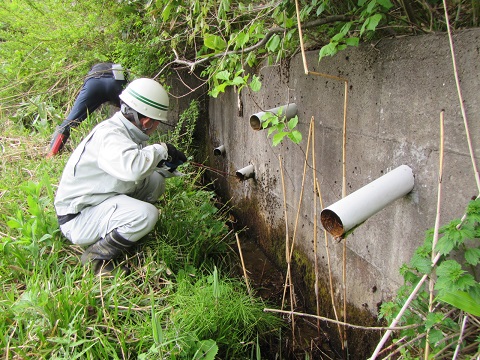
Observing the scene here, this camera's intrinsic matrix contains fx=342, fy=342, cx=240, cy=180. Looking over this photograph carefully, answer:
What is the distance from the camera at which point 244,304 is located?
2771mm

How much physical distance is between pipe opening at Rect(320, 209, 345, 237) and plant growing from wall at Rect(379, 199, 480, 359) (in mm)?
353

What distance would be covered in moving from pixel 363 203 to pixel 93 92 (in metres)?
4.96

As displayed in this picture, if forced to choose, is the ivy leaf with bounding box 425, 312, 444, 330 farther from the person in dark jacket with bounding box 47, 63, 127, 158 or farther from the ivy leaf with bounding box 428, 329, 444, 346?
the person in dark jacket with bounding box 47, 63, 127, 158

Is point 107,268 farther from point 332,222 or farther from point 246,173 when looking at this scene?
point 332,222

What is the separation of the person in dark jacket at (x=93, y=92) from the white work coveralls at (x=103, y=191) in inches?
102

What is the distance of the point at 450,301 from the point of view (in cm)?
128

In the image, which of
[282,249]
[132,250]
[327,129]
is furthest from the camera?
[282,249]

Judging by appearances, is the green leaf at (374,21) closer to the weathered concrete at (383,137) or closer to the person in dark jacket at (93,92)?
the weathered concrete at (383,137)

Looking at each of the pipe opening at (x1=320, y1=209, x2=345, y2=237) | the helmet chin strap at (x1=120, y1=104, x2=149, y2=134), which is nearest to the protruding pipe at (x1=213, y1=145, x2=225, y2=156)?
the helmet chin strap at (x1=120, y1=104, x2=149, y2=134)

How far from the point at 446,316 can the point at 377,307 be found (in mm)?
870

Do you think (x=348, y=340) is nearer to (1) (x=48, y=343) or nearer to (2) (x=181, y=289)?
(2) (x=181, y=289)

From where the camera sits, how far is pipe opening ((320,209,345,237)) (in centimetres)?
156

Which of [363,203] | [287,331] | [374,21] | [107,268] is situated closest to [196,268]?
[107,268]

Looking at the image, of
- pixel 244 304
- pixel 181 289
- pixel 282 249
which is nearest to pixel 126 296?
pixel 181 289
